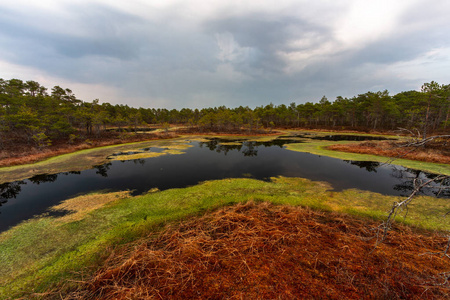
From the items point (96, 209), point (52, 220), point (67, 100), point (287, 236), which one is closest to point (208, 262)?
point (287, 236)

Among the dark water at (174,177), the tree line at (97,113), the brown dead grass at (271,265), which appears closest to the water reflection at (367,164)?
the dark water at (174,177)

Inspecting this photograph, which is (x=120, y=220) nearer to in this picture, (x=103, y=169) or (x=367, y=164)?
(x=103, y=169)

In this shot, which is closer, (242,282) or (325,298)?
(325,298)

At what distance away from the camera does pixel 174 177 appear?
15.6 meters

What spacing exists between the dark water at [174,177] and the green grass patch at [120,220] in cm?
163

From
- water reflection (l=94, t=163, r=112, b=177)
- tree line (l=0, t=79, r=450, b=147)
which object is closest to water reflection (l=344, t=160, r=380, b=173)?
tree line (l=0, t=79, r=450, b=147)

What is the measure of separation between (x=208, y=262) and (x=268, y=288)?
196 centimetres

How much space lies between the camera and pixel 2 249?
685 centimetres

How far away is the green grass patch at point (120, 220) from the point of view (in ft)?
19.2

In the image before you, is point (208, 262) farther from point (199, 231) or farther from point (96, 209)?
point (96, 209)

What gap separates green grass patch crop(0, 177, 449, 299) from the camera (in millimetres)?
5848

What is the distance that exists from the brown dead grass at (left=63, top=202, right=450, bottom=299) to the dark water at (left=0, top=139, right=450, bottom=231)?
729 cm

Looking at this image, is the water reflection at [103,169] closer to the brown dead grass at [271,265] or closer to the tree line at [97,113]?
the brown dead grass at [271,265]

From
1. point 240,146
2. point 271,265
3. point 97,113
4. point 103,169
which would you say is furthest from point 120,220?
point 97,113
